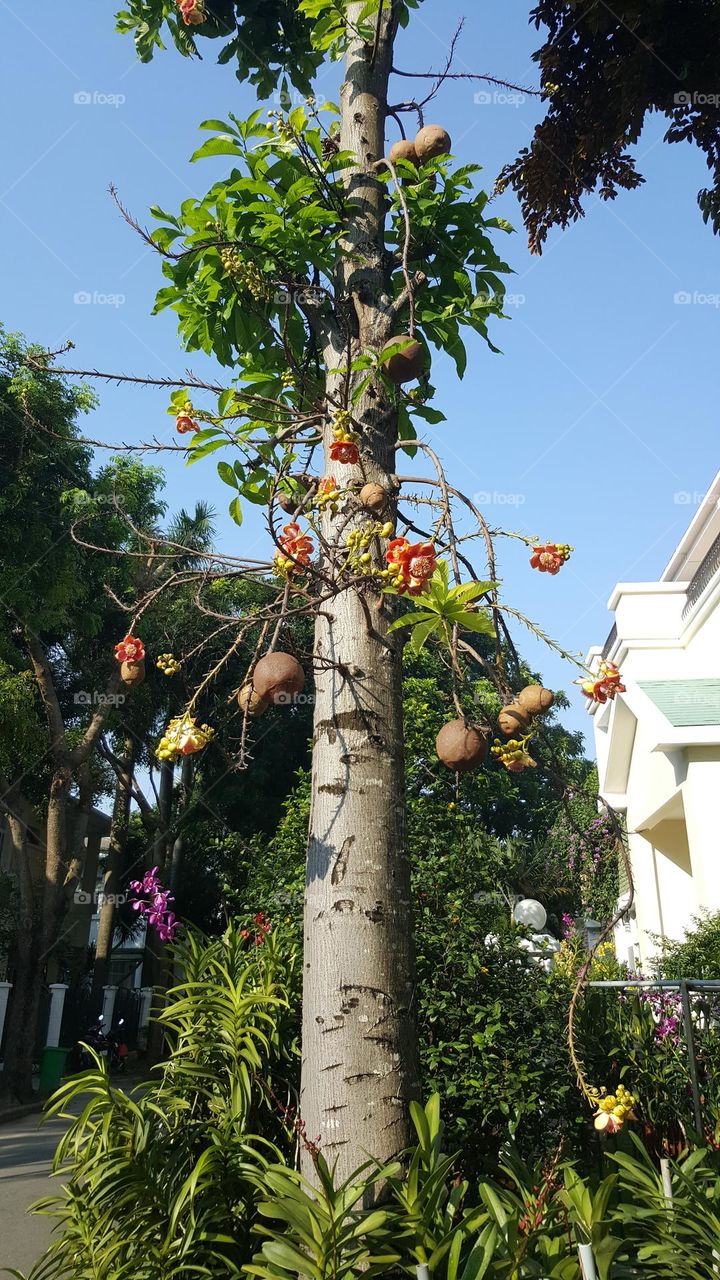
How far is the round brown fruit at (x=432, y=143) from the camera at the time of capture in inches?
155

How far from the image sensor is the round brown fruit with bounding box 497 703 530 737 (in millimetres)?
2617

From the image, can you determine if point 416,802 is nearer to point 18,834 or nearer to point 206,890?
point 18,834

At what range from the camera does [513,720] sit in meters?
2.62

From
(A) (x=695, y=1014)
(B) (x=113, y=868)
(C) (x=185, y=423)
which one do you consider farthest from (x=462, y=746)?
(B) (x=113, y=868)

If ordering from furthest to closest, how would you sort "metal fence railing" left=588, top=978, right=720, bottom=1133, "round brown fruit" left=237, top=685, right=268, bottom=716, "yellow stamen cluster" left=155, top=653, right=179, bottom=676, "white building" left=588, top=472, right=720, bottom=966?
"white building" left=588, top=472, right=720, bottom=966 → "metal fence railing" left=588, top=978, right=720, bottom=1133 → "yellow stamen cluster" left=155, top=653, right=179, bottom=676 → "round brown fruit" left=237, top=685, right=268, bottom=716

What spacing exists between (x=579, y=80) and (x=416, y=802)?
6.04 m

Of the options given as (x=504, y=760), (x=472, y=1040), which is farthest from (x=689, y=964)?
(x=504, y=760)

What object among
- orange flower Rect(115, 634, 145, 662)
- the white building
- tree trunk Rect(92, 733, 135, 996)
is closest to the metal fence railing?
the white building

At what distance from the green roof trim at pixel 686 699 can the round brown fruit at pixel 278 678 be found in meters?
8.04

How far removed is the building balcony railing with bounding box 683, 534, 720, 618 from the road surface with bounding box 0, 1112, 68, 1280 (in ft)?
35.9

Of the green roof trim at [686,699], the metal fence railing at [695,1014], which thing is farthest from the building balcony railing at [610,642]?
the metal fence railing at [695,1014]

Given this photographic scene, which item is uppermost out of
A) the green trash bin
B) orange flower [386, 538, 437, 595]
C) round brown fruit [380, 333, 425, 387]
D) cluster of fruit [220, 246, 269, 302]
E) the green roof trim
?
the green roof trim

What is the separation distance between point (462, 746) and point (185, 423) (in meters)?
1.71

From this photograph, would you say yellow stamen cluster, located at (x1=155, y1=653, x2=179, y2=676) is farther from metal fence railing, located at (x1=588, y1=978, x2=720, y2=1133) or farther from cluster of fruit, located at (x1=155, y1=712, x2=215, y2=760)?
metal fence railing, located at (x1=588, y1=978, x2=720, y2=1133)
